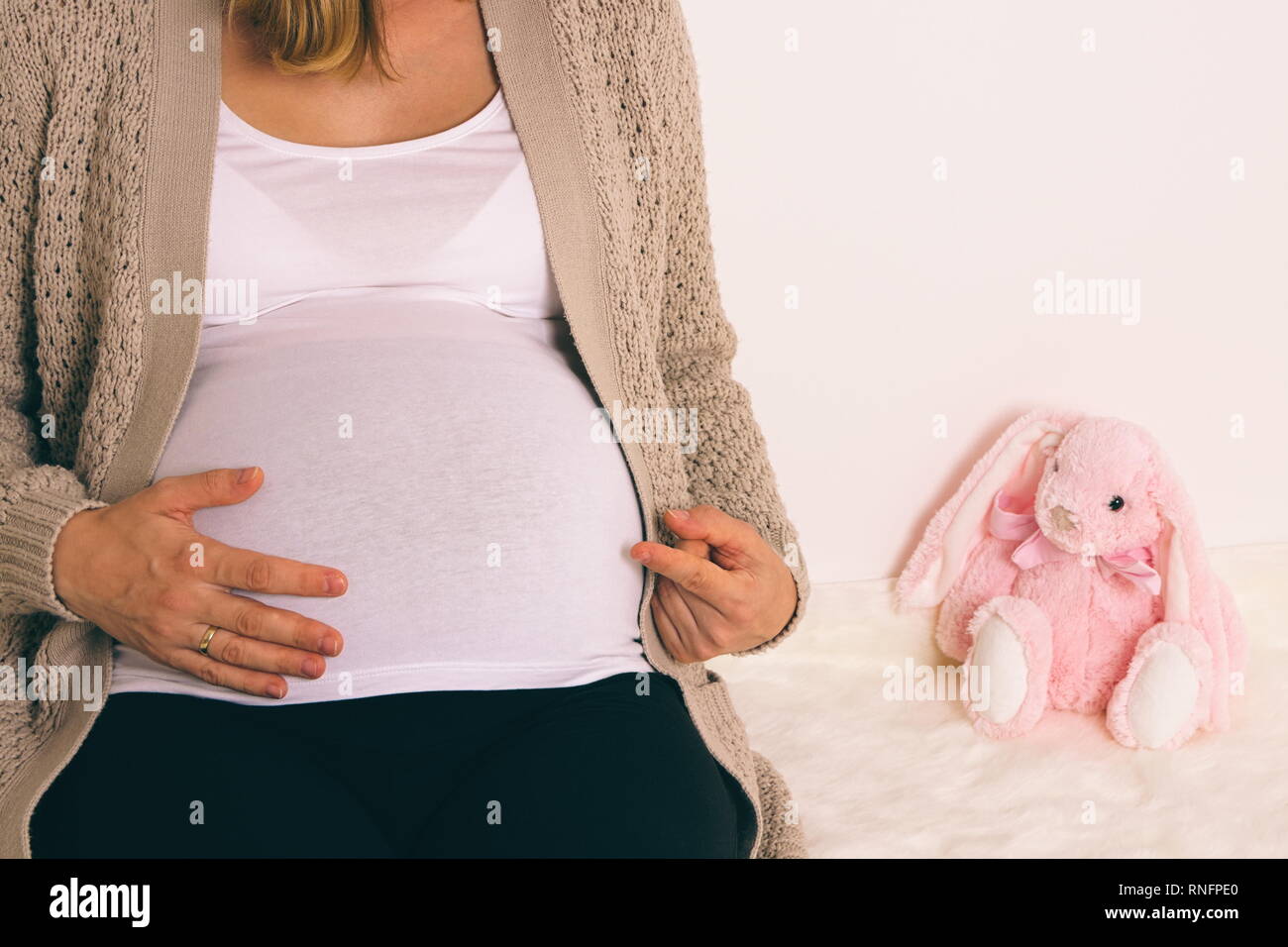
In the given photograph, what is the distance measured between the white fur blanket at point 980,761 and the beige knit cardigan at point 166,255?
0.22 meters

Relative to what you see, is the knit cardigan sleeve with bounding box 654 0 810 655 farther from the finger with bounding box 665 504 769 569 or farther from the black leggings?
the black leggings

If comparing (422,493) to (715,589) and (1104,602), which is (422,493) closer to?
(715,589)

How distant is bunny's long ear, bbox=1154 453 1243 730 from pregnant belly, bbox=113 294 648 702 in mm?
674

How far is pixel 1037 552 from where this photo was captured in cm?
130

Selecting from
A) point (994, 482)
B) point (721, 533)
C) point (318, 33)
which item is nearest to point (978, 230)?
point (994, 482)

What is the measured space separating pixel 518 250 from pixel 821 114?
1.86ft

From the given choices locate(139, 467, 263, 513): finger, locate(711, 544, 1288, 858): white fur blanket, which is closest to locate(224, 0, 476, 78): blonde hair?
locate(139, 467, 263, 513): finger

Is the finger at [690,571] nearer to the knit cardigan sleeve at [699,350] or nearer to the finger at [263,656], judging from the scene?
the knit cardigan sleeve at [699,350]

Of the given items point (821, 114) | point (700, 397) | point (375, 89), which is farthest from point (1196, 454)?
point (375, 89)

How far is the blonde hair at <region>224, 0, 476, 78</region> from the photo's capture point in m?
0.88

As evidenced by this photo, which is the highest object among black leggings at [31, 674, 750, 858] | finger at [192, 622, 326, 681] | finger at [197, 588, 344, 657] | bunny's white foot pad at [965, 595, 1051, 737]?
→ finger at [197, 588, 344, 657]

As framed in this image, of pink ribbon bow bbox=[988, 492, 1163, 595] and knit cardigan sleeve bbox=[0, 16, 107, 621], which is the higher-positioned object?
knit cardigan sleeve bbox=[0, 16, 107, 621]

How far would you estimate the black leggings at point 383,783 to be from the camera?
0.68m

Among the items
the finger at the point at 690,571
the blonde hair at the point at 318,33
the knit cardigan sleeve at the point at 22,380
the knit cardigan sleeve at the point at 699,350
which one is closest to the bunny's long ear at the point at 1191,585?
the knit cardigan sleeve at the point at 699,350
